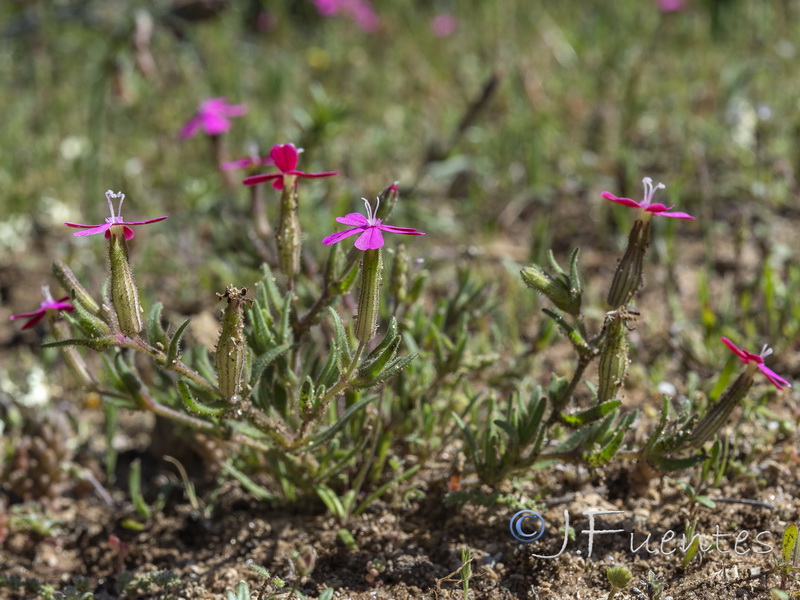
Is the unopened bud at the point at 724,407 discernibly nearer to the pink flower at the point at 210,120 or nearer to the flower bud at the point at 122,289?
the flower bud at the point at 122,289

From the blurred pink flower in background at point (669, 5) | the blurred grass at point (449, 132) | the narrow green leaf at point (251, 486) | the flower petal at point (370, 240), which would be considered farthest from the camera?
the blurred pink flower in background at point (669, 5)

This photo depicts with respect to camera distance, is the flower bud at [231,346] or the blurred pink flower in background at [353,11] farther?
the blurred pink flower in background at [353,11]

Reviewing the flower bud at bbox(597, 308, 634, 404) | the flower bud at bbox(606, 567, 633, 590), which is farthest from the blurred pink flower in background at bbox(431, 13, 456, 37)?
the flower bud at bbox(606, 567, 633, 590)

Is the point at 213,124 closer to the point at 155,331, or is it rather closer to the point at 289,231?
the point at 289,231

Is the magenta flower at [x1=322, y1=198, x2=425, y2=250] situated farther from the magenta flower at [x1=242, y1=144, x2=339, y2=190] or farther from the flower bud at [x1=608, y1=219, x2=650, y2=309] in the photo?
the flower bud at [x1=608, y1=219, x2=650, y2=309]

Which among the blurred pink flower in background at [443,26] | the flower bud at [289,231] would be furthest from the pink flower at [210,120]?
the blurred pink flower in background at [443,26]

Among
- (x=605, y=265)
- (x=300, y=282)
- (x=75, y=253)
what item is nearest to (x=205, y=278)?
(x=75, y=253)
